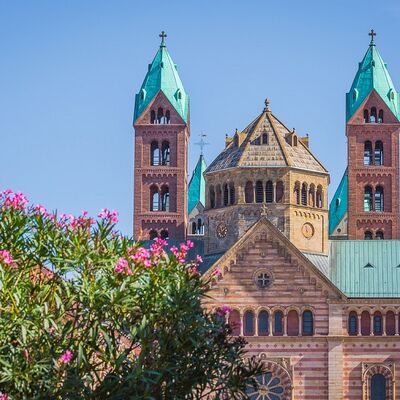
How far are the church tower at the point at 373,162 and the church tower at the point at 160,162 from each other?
469 inches

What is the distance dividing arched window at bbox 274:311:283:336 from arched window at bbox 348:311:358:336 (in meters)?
4.15

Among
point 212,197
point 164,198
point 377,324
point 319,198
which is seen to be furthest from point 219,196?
point 377,324

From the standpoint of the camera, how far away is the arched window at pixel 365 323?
302 feet

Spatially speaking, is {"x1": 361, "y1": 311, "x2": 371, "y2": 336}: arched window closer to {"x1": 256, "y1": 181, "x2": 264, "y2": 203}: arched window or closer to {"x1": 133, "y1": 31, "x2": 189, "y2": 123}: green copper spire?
{"x1": 256, "y1": 181, "x2": 264, "y2": 203}: arched window

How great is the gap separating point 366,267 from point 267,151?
31.9 feet

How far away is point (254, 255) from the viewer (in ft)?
304

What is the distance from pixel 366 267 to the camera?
9625 centimetres

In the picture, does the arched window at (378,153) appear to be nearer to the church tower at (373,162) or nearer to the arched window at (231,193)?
the church tower at (373,162)

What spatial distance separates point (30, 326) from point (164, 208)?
62.5 meters

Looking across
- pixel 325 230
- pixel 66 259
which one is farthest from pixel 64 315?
pixel 325 230

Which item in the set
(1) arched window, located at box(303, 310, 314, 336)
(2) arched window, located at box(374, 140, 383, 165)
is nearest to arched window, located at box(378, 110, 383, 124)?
(2) arched window, located at box(374, 140, 383, 165)

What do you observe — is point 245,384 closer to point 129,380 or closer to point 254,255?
point 129,380

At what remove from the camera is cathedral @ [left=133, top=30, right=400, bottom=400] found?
91562mm

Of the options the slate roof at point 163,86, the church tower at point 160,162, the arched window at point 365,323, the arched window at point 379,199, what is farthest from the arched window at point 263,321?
the slate roof at point 163,86
